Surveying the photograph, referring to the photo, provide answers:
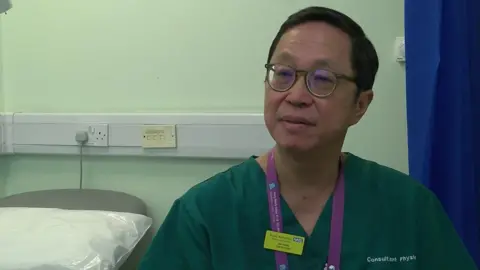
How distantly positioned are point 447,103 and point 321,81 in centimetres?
50

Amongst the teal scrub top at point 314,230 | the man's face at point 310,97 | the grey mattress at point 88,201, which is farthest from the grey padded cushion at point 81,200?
the man's face at point 310,97

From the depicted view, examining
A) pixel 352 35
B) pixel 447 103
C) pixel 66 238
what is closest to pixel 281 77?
pixel 352 35

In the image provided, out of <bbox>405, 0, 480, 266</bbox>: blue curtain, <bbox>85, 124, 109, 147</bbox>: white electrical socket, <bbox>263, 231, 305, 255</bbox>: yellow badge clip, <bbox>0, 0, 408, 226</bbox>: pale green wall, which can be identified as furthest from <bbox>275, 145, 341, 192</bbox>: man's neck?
<bbox>85, 124, 109, 147</bbox>: white electrical socket

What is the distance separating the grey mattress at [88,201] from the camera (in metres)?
Result: 2.00

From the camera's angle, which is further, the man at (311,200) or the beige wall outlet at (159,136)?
the beige wall outlet at (159,136)

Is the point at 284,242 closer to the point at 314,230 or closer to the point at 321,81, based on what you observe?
the point at 314,230

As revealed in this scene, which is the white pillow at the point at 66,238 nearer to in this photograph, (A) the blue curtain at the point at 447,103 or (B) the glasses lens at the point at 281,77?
(B) the glasses lens at the point at 281,77

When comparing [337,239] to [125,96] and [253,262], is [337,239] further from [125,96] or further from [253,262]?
[125,96]

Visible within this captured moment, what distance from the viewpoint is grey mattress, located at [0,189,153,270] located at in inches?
78.5

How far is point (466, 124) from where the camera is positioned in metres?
1.45

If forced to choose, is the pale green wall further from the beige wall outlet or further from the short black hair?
the short black hair

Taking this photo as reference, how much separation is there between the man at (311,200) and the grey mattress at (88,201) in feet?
2.80

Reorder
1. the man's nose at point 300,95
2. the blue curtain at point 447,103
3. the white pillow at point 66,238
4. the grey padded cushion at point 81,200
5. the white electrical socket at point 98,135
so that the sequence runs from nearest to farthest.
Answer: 1. the man's nose at point 300,95
2. the blue curtain at point 447,103
3. the white pillow at point 66,238
4. the grey padded cushion at point 81,200
5. the white electrical socket at point 98,135

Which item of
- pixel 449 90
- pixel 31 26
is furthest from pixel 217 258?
pixel 31 26
